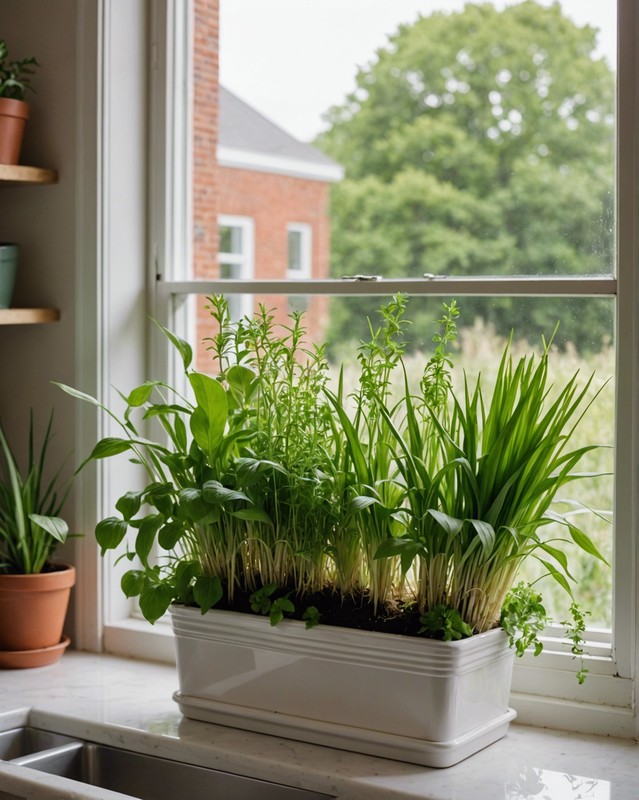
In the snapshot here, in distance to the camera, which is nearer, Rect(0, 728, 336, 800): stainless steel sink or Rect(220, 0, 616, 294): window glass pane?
Rect(0, 728, 336, 800): stainless steel sink

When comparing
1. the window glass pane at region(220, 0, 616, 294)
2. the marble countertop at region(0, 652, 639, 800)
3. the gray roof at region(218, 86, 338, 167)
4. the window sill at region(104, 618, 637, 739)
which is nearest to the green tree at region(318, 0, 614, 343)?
the window glass pane at region(220, 0, 616, 294)

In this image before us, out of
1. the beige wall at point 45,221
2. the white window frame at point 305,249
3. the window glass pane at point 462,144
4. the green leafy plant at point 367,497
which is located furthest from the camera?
the white window frame at point 305,249

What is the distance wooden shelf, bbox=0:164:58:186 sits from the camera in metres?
2.06

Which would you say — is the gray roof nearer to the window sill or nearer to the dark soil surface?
the dark soil surface

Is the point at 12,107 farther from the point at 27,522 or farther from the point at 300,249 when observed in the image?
the point at 300,249

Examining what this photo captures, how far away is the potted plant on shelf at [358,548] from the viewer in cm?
152

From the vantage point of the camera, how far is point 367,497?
152cm

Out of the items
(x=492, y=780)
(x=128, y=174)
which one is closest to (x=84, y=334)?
(x=128, y=174)

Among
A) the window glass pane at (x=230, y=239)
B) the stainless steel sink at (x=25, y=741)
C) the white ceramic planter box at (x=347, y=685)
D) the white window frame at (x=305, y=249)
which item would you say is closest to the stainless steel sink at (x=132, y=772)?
the stainless steel sink at (x=25, y=741)

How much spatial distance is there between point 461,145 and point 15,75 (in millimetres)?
8601

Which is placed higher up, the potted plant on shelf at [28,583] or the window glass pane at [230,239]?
the window glass pane at [230,239]

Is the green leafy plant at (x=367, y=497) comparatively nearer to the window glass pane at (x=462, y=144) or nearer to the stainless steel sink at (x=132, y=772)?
the stainless steel sink at (x=132, y=772)

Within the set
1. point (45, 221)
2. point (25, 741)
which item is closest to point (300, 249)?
point (45, 221)

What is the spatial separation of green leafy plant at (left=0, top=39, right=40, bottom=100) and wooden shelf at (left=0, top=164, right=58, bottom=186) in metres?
0.15
